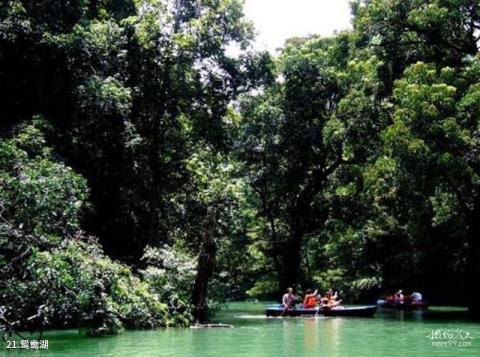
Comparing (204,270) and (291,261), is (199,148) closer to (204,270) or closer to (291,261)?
(204,270)

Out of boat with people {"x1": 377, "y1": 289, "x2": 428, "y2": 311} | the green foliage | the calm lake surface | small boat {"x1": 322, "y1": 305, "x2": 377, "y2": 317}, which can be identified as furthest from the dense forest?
small boat {"x1": 322, "y1": 305, "x2": 377, "y2": 317}

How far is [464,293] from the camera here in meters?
30.9

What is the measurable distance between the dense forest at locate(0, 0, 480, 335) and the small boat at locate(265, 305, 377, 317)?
273 cm

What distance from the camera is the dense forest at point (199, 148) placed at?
14.6m

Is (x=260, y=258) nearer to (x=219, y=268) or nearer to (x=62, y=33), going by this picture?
(x=219, y=268)

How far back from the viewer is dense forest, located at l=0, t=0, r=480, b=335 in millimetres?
14617

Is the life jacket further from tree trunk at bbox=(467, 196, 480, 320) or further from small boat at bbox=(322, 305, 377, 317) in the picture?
tree trunk at bbox=(467, 196, 480, 320)

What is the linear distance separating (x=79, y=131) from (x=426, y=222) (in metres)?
16.1

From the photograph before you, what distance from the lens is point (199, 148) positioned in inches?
1014

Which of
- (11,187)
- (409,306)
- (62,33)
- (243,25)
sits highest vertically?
(243,25)

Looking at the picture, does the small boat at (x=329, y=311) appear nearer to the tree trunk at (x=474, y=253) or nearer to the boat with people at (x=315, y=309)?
the boat with people at (x=315, y=309)

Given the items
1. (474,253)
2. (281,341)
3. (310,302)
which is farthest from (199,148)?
(281,341)

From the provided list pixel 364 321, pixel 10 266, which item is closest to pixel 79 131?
pixel 10 266

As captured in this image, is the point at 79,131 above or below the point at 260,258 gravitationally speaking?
above
